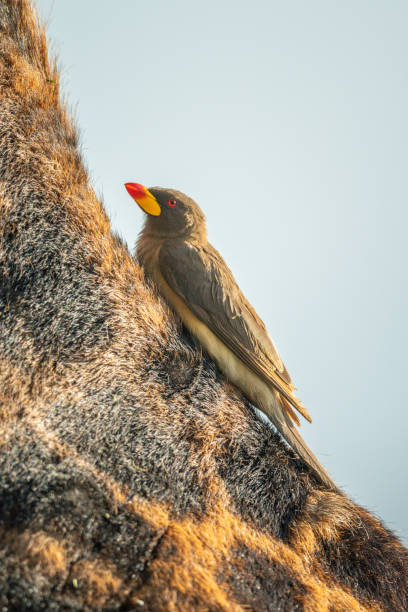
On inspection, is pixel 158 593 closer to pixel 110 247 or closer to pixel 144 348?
pixel 144 348

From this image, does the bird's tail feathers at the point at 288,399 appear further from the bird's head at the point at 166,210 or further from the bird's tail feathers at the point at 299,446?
the bird's head at the point at 166,210

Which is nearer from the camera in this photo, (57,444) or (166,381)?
(57,444)

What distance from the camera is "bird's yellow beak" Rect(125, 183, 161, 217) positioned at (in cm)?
271

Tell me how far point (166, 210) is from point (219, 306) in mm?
600

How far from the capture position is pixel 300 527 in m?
2.42

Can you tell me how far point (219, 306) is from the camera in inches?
104

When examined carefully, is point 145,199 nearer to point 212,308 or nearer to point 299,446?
point 212,308

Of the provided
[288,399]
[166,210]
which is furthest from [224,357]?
[166,210]

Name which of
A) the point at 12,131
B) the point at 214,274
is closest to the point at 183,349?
the point at 214,274

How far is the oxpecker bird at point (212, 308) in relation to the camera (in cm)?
264

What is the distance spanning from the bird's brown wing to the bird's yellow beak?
200 millimetres

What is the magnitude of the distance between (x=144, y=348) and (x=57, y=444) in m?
0.59

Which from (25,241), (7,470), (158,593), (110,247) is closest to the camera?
(158,593)

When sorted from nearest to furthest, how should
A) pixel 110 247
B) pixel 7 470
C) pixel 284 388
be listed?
pixel 7 470, pixel 110 247, pixel 284 388
